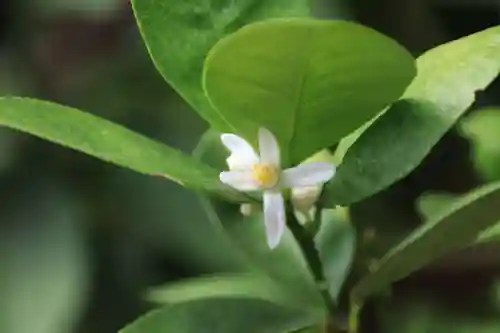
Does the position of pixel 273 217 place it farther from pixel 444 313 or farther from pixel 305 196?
pixel 444 313

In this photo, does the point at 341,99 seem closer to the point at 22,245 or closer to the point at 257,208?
the point at 257,208

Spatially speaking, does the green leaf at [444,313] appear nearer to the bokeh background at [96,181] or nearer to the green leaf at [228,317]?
the green leaf at [228,317]

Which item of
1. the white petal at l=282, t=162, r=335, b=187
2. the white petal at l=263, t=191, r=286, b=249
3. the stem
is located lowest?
the stem

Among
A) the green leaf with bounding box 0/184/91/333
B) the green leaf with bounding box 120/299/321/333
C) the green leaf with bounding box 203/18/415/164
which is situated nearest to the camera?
the green leaf with bounding box 203/18/415/164

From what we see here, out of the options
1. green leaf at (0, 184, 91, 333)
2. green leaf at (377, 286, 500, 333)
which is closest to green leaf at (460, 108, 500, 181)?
green leaf at (377, 286, 500, 333)

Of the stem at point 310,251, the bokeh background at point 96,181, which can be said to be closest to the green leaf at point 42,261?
the bokeh background at point 96,181

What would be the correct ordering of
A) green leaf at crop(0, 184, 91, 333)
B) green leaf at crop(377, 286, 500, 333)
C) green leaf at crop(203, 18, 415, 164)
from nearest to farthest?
green leaf at crop(203, 18, 415, 164)
green leaf at crop(377, 286, 500, 333)
green leaf at crop(0, 184, 91, 333)

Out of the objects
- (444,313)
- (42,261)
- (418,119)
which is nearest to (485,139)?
(444,313)

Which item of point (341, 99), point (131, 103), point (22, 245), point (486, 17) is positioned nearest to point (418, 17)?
point (486, 17)

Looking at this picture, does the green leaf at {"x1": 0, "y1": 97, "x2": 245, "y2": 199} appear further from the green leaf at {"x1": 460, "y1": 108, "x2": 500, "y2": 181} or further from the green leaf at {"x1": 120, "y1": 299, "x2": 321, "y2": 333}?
the green leaf at {"x1": 460, "y1": 108, "x2": 500, "y2": 181}
